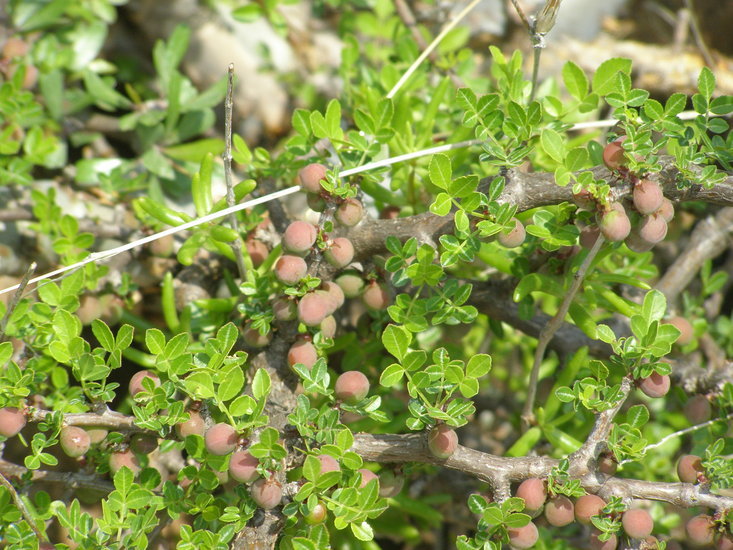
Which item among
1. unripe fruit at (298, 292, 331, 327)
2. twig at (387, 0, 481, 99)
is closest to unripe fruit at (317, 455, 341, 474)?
unripe fruit at (298, 292, 331, 327)

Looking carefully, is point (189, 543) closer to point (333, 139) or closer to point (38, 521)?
point (38, 521)

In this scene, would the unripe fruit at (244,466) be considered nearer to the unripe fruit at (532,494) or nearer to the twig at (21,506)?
the twig at (21,506)

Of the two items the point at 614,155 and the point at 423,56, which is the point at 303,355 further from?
the point at 423,56

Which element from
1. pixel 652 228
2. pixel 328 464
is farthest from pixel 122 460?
pixel 652 228

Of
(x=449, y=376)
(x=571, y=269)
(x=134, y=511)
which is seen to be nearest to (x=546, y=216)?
(x=571, y=269)

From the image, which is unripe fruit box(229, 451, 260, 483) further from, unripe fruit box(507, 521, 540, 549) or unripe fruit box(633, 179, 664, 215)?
unripe fruit box(633, 179, 664, 215)
